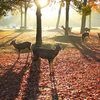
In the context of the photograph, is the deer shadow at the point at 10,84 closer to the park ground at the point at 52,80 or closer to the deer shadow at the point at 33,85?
the park ground at the point at 52,80

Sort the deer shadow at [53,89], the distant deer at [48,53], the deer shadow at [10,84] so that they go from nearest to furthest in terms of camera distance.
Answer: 1. the deer shadow at [53,89]
2. the deer shadow at [10,84]
3. the distant deer at [48,53]

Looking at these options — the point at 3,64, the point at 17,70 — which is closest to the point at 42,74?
the point at 17,70

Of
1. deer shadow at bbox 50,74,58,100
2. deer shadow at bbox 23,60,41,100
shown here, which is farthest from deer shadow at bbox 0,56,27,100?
deer shadow at bbox 50,74,58,100

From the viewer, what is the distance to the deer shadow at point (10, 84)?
20.2 feet

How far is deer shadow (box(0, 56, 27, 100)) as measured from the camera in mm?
6164

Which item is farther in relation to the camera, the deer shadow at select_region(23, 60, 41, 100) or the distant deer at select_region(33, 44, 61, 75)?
the distant deer at select_region(33, 44, 61, 75)

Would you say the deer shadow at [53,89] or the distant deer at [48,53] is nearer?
the deer shadow at [53,89]

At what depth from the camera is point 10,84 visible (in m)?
7.21

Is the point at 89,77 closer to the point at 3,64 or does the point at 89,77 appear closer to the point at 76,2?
the point at 3,64

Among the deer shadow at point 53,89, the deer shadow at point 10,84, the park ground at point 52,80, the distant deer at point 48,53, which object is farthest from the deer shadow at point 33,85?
the distant deer at point 48,53

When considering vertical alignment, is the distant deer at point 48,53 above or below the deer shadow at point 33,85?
above

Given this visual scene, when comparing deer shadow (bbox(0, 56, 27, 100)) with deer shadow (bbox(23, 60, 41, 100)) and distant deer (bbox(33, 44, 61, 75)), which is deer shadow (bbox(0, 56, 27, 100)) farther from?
→ distant deer (bbox(33, 44, 61, 75))

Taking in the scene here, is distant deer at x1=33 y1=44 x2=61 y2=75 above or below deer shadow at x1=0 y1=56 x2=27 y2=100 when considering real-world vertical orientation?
above

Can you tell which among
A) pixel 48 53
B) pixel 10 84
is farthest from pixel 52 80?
pixel 10 84
